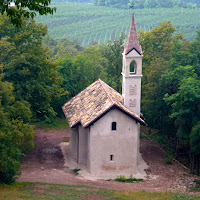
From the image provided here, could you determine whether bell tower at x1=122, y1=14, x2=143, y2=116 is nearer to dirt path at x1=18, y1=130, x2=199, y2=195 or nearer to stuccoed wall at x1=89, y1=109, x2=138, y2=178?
stuccoed wall at x1=89, y1=109, x2=138, y2=178

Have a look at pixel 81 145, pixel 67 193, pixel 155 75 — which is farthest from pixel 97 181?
pixel 155 75

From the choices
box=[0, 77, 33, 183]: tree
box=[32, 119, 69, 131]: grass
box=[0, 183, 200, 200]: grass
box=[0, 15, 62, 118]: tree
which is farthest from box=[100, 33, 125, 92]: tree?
box=[0, 183, 200, 200]: grass

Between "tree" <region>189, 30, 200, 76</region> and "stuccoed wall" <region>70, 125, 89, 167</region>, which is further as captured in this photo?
"tree" <region>189, 30, 200, 76</region>

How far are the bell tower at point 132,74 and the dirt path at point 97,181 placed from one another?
6111mm

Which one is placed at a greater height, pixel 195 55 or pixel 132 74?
pixel 195 55

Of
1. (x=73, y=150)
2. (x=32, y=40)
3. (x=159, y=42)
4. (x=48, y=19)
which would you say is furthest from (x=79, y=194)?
(x=48, y=19)

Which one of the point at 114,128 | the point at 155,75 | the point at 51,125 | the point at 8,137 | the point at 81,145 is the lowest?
the point at 51,125

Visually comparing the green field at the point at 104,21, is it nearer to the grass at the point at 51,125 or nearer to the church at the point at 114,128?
the grass at the point at 51,125

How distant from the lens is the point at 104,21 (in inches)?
4387

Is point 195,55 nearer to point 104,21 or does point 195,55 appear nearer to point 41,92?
point 41,92

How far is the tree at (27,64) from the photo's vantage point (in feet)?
116

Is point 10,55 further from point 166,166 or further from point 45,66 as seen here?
point 166,166

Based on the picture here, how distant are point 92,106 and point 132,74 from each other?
4619mm

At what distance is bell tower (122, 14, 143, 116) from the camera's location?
3341cm
